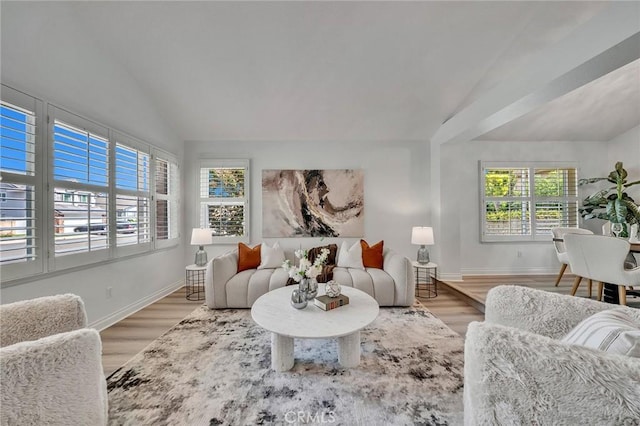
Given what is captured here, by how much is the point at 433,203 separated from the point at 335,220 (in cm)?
174

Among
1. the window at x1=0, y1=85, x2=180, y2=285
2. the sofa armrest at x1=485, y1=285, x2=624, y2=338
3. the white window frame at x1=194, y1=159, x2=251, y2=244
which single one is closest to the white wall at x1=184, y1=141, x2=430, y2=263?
the white window frame at x1=194, y1=159, x2=251, y2=244

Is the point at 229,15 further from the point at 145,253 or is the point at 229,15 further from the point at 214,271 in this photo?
the point at 145,253

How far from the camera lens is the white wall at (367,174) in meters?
4.13

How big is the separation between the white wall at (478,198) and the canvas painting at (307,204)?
1981 mm

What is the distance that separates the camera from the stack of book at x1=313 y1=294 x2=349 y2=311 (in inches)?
79.7

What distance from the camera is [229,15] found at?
7.63 ft

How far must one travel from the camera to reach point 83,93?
2.39 metres

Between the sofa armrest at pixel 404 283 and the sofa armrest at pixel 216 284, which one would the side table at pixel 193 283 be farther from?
the sofa armrest at pixel 404 283

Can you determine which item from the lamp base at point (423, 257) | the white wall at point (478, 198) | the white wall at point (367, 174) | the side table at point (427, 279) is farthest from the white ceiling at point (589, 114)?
the side table at point (427, 279)

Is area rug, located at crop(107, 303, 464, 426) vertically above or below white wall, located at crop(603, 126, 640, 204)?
below

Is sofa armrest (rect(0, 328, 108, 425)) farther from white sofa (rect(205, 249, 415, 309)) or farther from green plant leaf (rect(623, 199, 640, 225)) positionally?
green plant leaf (rect(623, 199, 640, 225))

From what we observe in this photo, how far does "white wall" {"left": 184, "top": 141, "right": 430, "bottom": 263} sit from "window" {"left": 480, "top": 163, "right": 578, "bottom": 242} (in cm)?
130

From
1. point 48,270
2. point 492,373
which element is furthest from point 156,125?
point 492,373

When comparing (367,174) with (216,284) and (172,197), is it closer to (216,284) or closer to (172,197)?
(216,284)
